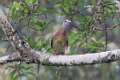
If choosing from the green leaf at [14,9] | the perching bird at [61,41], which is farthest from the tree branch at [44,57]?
the perching bird at [61,41]

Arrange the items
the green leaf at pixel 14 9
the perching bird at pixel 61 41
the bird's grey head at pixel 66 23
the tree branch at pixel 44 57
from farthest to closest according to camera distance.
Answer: the perching bird at pixel 61 41
the bird's grey head at pixel 66 23
the green leaf at pixel 14 9
the tree branch at pixel 44 57

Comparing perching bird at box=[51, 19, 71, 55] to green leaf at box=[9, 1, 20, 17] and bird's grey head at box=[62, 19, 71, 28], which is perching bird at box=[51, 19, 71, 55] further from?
green leaf at box=[9, 1, 20, 17]

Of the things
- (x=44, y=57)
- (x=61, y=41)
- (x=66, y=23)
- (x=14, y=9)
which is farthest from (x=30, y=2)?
(x=61, y=41)

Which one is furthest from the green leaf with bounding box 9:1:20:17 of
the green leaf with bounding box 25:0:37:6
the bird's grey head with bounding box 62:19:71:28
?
the bird's grey head with bounding box 62:19:71:28

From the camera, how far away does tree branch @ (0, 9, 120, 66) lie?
3.39m

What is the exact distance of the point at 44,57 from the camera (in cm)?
379

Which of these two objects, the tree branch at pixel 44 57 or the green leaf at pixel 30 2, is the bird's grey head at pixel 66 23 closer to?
the green leaf at pixel 30 2

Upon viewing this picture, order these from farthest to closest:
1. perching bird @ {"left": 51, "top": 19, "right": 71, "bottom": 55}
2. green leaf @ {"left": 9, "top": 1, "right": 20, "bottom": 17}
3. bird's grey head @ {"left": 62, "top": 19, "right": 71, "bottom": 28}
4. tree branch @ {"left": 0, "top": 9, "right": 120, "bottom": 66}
Result: perching bird @ {"left": 51, "top": 19, "right": 71, "bottom": 55} < bird's grey head @ {"left": 62, "top": 19, "right": 71, "bottom": 28} < green leaf @ {"left": 9, "top": 1, "right": 20, "bottom": 17} < tree branch @ {"left": 0, "top": 9, "right": 120, "bottom": 66}

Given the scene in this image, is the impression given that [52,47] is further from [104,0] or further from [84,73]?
[84,73]

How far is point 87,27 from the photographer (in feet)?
14.3

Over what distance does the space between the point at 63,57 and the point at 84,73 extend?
6826mm

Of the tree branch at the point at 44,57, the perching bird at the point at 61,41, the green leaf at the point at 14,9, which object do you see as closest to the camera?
the tree branch at the point at 44,57

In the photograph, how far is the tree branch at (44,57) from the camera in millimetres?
3386

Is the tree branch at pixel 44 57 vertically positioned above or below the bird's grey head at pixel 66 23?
below
